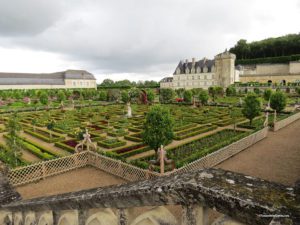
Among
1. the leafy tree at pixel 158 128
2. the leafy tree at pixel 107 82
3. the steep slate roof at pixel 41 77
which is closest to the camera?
the leafy tree at pixel 158 128

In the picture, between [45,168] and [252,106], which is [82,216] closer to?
[45,168]

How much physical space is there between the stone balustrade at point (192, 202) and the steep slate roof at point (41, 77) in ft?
294

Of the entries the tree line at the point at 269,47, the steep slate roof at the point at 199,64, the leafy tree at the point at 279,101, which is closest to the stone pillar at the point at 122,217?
the leafy tree at the point at 279,101

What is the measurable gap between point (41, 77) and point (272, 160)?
8942 cm

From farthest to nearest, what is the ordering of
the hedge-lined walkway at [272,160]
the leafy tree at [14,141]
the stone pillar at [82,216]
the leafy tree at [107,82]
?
the leafy tree at [107,82], the leafy tree at [14,141], the hedge-lined walkway at [272,160], the stone pillar at [82,216]

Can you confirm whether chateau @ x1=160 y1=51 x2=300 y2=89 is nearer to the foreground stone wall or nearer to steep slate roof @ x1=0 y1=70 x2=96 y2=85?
steep slate roof @ x1=0 y1=70 x2=96 y2=85

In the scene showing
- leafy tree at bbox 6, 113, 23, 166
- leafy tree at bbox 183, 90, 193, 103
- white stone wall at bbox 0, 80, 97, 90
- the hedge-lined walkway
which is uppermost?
white stone wall at bbox 0, 80, 97, 90

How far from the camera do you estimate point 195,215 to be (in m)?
1.55

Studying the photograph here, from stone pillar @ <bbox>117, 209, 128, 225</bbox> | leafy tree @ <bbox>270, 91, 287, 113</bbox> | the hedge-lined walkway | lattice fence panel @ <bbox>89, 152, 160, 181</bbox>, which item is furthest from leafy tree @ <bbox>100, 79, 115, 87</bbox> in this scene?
stone pillar @ <bbox>117, 209, 128, 225</bbox>

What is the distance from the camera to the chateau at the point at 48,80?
262ft

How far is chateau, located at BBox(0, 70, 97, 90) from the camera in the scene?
80.0 metres

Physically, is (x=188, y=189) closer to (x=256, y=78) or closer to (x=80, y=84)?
(x=256, y=78)

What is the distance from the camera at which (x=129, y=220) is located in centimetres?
195

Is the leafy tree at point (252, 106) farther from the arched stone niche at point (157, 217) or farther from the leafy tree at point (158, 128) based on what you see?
the arched stone niche at point (157, 217)
